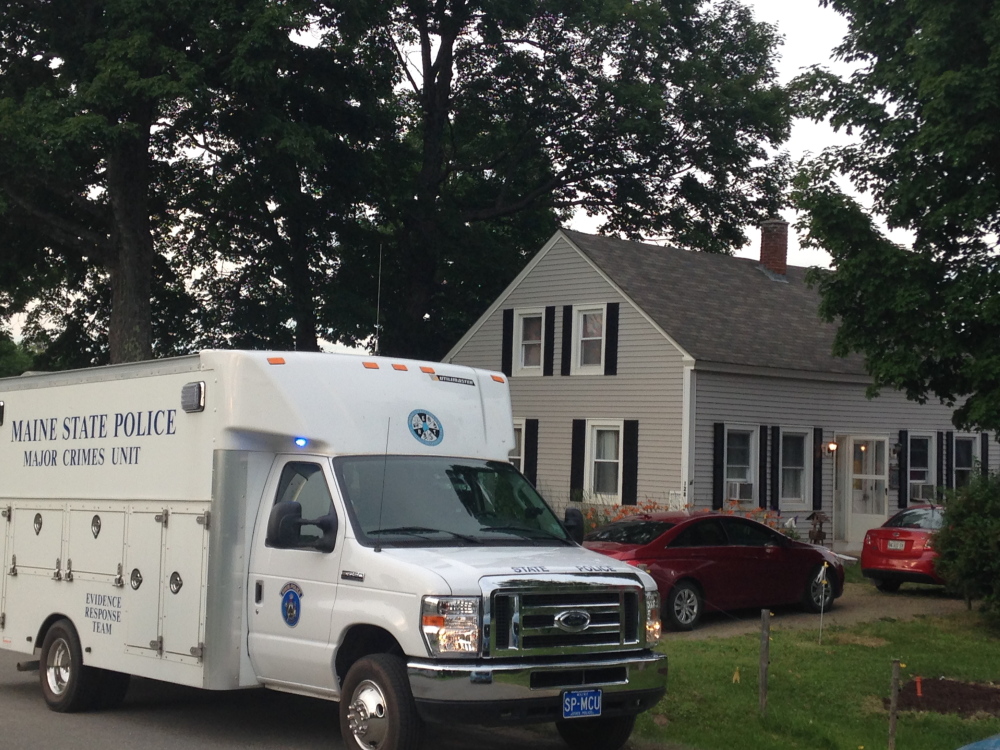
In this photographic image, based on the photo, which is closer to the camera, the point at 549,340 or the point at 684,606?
the point at 684,606

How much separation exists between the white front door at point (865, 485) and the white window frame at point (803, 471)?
1273 millimetres

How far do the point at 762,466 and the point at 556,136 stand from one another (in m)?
16.7

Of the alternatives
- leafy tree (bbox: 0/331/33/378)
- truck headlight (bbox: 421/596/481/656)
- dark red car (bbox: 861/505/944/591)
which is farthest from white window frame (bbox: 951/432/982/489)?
leafy tree (bbox: 0/331/33/378)

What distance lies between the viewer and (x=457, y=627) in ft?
24.7

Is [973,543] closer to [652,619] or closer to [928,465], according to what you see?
[652,619]

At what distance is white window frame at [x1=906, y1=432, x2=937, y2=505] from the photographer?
29.3m

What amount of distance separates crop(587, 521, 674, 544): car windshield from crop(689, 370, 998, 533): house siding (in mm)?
8859

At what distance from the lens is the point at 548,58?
38938 millimetres

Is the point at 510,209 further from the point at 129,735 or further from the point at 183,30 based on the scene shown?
the point at 129,735

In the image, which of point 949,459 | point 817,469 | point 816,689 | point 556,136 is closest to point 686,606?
point 816,689

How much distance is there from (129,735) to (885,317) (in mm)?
11213

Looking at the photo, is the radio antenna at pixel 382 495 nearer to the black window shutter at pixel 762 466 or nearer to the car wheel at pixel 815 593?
the car wheel at pixel 815 593

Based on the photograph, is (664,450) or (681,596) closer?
(681,596)

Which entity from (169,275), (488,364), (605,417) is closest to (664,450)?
(605,417)
